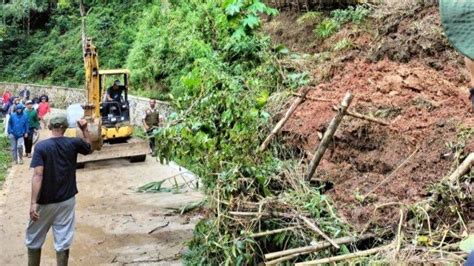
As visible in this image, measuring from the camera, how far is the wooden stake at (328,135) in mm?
5668

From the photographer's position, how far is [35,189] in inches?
225

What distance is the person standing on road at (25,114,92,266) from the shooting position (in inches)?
229

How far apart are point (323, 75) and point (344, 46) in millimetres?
1964

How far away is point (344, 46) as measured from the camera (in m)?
10.5

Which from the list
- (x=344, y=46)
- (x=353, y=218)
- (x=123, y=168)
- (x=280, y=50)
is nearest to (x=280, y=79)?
(x=280, y=50)

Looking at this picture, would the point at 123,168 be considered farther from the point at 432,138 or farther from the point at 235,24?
the point at 432,138

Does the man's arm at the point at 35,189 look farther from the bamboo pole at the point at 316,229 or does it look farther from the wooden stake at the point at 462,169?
the wooden stake at the point at 462,169

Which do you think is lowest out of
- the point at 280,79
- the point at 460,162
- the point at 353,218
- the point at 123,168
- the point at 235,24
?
the point at 123,168

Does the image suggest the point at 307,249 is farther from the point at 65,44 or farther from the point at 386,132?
the point at 65,44

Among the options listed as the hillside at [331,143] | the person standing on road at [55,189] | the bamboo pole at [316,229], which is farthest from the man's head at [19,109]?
the bamboo pole at [316,229]

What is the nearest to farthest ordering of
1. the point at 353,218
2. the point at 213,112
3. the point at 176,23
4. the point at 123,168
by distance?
the point at 353,218
the point at 213,112
the point at 123,168
the point at 176,23

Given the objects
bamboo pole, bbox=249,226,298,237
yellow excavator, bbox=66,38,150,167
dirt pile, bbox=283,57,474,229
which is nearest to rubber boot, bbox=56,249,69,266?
bamboo pole, bbox=249,226,298,237

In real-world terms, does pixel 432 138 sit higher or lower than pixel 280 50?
lower

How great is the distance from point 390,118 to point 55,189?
408 cm
